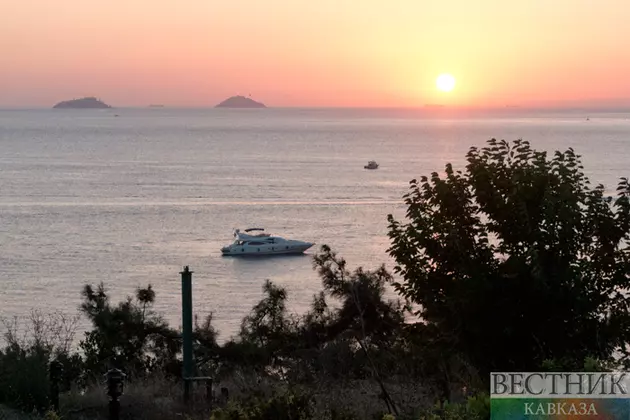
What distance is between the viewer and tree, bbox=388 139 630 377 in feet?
32.6

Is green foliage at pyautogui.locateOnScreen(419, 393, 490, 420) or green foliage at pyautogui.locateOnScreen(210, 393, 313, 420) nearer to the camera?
green foliage at pyautogui.locateOnScreen(419, 393, 490, 420)

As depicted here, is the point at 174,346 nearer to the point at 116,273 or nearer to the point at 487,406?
the point at 487,406

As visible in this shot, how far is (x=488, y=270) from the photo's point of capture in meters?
10.2

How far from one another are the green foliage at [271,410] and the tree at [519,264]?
153 inches

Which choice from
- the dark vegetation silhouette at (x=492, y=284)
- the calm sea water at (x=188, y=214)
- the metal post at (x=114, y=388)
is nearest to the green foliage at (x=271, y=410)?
the dark vegetation silhouette at (x=492, y=284)

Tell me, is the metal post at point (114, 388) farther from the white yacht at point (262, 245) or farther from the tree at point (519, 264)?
the white yacht at point (262, 245)

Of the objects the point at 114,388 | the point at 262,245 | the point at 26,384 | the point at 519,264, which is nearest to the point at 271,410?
the point at 114,388

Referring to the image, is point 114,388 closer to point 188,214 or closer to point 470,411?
point 470,411

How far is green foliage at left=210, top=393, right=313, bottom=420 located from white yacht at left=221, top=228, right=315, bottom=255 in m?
48.7

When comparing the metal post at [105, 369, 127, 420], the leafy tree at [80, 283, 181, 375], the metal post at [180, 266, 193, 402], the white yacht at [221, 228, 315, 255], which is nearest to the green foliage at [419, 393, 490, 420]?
the metal post at [105, 369, 127, 420]

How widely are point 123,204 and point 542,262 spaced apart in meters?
70.4

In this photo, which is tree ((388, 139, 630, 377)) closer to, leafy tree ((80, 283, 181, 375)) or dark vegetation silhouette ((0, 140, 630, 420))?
dark vegetation silhouette ((0, 140, 630, 420))

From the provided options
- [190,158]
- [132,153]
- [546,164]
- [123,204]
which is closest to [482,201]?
[546,164]

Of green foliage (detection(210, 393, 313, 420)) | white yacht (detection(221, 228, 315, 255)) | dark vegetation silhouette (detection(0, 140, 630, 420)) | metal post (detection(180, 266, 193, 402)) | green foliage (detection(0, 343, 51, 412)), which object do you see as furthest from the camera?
white yacht (detection(221, 228, 315, 255))
